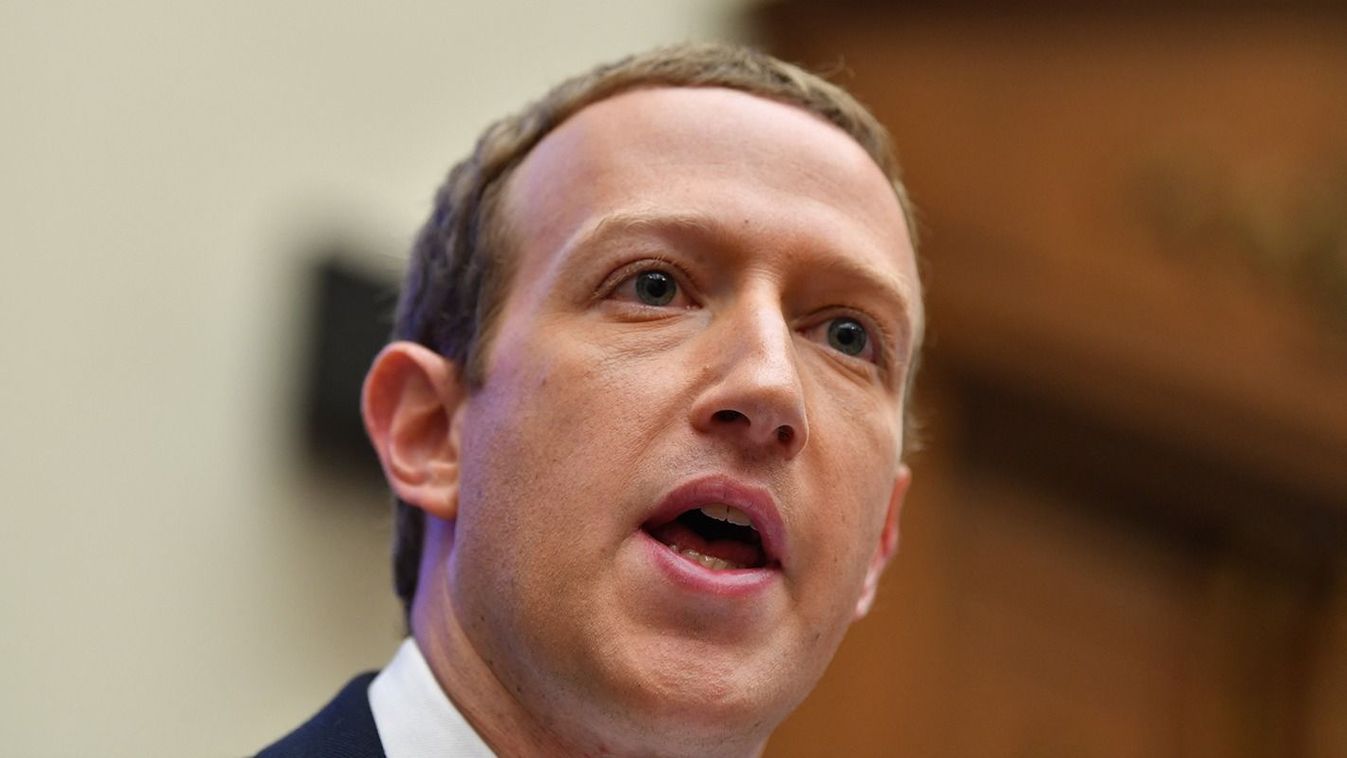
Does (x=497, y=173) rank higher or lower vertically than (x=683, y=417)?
higher

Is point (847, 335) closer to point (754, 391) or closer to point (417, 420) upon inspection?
point (754, 391)

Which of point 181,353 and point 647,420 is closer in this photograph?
point 647,420

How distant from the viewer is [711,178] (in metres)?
2.11

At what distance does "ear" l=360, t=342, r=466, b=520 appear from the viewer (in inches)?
85.9

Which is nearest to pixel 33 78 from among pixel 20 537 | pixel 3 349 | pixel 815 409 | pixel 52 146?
pixel 52 146

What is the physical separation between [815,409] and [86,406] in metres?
2.67

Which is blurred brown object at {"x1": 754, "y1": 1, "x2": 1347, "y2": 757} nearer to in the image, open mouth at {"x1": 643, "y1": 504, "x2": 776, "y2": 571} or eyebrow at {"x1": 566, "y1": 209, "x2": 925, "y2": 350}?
eyebrow at {"x1": 566, "y1": 209, "x2": 925, "y2": 350}

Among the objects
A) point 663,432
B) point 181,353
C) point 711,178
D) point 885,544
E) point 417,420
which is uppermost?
point 711,178

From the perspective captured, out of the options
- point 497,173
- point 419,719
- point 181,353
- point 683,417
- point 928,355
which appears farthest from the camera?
point 928,355

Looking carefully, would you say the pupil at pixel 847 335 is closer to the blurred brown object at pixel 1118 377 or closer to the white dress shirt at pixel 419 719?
the white dress shirt at pixel 419 719

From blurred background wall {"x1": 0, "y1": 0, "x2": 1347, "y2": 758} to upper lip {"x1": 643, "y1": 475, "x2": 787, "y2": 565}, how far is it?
2546mm

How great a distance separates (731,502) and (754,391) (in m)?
0.12

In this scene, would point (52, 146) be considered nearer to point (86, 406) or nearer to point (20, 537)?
point (86, 406)

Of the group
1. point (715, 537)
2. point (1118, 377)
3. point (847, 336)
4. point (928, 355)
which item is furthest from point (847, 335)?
point (1118, 377)
